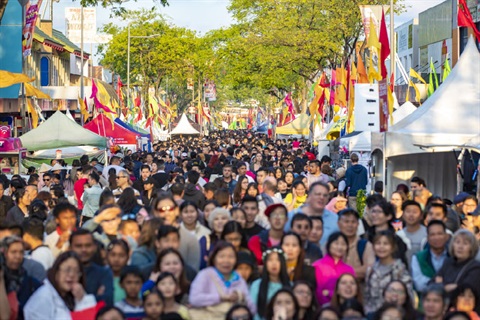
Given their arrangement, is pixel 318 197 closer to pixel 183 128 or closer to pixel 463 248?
pixel 463 248

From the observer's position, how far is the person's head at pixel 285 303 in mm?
7898

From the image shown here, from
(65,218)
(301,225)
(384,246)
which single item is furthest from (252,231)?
(384,246)

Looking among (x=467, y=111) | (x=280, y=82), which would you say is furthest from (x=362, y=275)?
(x=280, y=82)

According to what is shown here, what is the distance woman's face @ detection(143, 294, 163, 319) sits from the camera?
7.93 metres

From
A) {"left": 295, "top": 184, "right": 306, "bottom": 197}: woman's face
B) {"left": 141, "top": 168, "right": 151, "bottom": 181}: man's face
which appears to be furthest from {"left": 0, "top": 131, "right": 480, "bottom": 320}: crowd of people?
{"left": 141, "top": 168, "right": 151, "bottom": 181}: man's face

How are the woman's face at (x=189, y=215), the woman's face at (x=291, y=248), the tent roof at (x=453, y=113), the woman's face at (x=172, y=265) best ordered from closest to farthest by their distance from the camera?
the woman's face at (x=172, y=265)
the woman's face at (x=291, y=248)
the woman's face at (x=189, y=215)
the tent roof at (x=453, y=113)

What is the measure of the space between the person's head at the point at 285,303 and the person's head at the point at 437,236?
2363mm

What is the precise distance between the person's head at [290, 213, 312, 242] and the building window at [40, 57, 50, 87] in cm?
4626

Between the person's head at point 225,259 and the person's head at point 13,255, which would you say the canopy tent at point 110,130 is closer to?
the person's head at point 13,255

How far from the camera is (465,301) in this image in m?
8.48

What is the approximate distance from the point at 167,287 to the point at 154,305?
361 mm

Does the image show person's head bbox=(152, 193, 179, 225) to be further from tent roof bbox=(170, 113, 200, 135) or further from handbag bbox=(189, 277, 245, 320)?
tent roof bbox=(170, 113, 200, 135)

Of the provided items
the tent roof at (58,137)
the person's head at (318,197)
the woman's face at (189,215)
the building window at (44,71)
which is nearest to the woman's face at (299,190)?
the person's head at (318,197)

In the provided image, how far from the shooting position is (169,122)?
8531 cm
